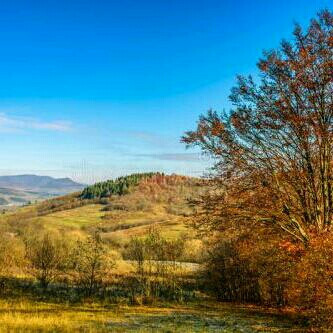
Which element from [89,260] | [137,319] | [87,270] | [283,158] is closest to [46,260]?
[87,270]

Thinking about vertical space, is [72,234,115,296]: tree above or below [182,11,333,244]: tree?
below

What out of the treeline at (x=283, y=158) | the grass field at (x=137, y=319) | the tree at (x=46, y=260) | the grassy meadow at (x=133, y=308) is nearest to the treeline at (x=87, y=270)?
the tree at (x=46, y=260)

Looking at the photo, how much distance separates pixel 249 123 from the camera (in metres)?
25.1

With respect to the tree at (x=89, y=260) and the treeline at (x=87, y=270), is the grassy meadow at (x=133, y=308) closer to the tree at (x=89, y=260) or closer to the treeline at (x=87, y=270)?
the treeline at (x=87, y=270)

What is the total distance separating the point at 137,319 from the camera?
24078 millimetres

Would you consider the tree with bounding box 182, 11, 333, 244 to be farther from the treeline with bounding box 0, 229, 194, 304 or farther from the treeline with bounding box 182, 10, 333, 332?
the treeline with bounding box 0, 229, 194, 304

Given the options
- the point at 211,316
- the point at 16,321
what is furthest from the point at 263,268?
the point at 16,321

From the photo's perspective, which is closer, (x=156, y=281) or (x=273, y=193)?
(x=273, y=193)

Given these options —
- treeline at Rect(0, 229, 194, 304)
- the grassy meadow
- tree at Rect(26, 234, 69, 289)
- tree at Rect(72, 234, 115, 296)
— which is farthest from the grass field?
tree at Rect(26, 234, 69, 289)

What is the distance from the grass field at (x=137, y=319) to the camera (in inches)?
816

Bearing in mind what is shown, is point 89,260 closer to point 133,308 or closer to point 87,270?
point 87,270

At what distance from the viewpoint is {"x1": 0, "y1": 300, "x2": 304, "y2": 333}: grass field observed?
20719 millimetres

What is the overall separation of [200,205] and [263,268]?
26.1 ft

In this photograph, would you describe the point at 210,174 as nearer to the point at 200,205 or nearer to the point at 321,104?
the point at 200,205
